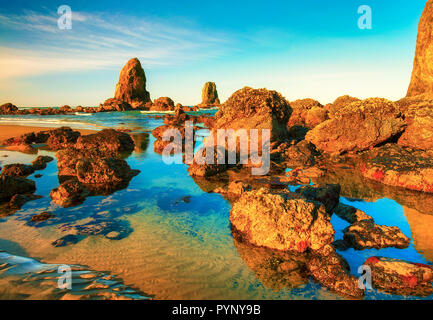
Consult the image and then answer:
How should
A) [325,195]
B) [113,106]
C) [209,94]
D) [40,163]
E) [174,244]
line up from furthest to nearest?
1. [209,94]
2. [113,106]
3. [40,163]
4. [325,195]
5. [174,244]

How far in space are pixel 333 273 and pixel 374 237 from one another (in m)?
2.09

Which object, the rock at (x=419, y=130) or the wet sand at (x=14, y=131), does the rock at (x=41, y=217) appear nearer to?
the rock at (x=419, y=130)

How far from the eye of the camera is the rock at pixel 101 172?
410 inches

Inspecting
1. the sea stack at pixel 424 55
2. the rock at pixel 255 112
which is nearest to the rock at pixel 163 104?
the sea stack at pixel 424 55

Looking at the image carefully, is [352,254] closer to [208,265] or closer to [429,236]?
[429,236]

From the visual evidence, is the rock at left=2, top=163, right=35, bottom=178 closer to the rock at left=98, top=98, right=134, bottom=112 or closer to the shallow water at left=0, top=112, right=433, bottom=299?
the shallow water at left=0, top=112, right=433, bottom=299

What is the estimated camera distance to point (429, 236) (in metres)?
6.14

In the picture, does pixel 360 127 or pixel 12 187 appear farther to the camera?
pixel 360 127

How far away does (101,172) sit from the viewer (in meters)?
10.6

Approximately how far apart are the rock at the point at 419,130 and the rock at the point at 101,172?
51.6 ft

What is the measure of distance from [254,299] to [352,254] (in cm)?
279

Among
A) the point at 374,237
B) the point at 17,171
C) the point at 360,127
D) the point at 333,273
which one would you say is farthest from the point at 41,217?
the point at 360,127

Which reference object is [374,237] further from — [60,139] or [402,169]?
[60,139]

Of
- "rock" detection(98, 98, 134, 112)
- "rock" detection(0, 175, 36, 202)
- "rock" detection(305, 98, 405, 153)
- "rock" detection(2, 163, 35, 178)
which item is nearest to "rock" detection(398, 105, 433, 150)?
"rock" detection(305, 98, 405, 153)
